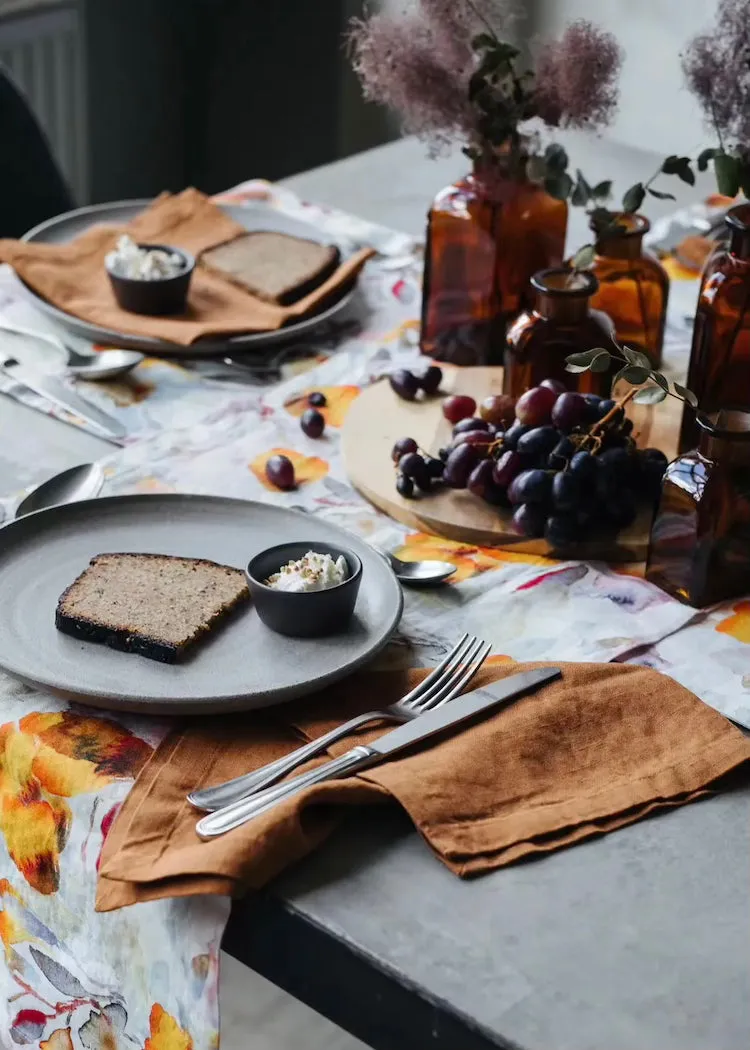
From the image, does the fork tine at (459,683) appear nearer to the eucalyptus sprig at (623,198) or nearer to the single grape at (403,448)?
the single grape at (403,448)

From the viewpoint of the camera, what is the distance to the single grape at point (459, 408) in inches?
49.3

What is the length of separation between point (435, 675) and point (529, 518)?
0.22 metres

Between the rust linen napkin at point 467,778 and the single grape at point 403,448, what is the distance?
32 centimetres

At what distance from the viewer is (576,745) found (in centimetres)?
82

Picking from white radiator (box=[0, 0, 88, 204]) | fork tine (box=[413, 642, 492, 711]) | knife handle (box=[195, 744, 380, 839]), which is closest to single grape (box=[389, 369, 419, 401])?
fork tine (box=[413, 642, 492, 711])

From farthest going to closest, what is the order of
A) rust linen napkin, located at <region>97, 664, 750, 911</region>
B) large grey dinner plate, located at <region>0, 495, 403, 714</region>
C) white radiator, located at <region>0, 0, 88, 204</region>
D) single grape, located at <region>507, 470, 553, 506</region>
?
white radiator, located at <region>0, 0, 88, 204</region> → single grape, located at <region>507, 470, 553, 506</region> → large grey dinner plate, located at <region>0, 495, 403, 714</region> → rust linen napkin, located at <region>97, 664, 750, 911</region>

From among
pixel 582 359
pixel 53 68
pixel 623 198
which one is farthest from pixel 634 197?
pixel 53 68

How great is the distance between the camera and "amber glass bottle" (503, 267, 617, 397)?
1154 millimetres

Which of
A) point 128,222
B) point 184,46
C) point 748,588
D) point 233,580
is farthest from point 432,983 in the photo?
point 184,46

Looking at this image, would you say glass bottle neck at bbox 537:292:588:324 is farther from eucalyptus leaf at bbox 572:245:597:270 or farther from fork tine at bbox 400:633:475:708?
fork tine at bbox 400:633:475:708

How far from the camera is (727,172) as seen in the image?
3.56 feet

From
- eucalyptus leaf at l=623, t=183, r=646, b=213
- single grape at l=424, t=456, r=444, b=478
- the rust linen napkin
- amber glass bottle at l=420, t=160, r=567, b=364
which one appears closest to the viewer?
the rust linen napkin

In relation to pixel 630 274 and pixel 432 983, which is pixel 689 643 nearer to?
pixel 432 983

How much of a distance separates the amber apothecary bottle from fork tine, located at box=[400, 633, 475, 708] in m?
0.18
